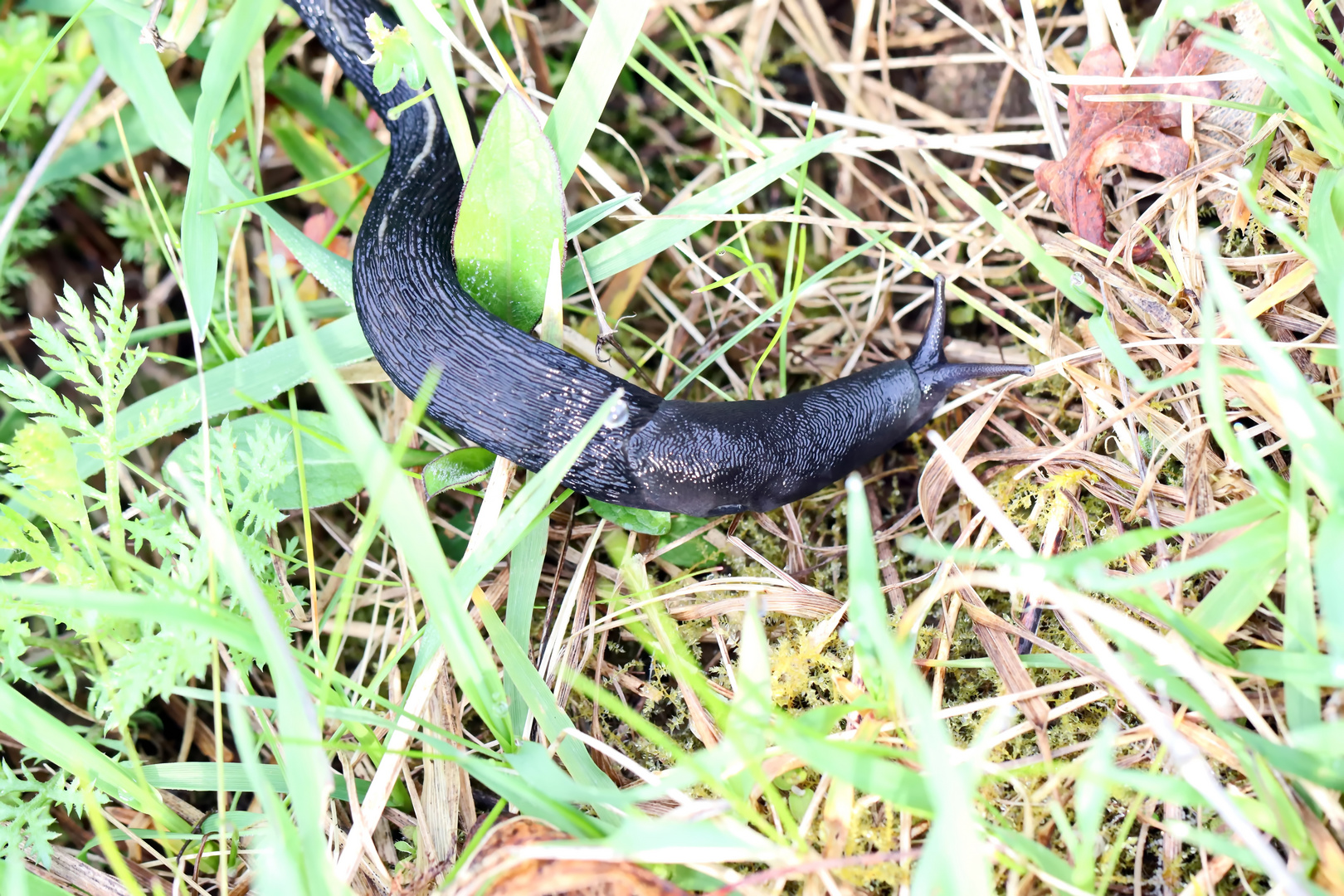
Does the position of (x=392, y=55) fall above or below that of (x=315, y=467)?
above

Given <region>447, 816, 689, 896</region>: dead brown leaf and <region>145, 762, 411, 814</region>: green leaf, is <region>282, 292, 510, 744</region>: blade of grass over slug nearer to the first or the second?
<region>447, 816, 689, 896</region>: dead brown leaf

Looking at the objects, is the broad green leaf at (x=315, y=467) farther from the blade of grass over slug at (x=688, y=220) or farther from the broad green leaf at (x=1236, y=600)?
the broad green leaf at (x=1236, y=600)

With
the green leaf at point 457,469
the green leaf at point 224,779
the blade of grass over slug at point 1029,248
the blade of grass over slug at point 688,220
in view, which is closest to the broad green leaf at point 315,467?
the green leaf at point 457,469

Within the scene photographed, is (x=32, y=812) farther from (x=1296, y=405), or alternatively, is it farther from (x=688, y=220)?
(x=1296, y=405)

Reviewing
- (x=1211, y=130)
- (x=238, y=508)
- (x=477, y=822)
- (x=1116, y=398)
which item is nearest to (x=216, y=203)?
(x=238, y=508)

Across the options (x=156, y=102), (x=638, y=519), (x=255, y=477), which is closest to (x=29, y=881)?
(x=255, y=477)
